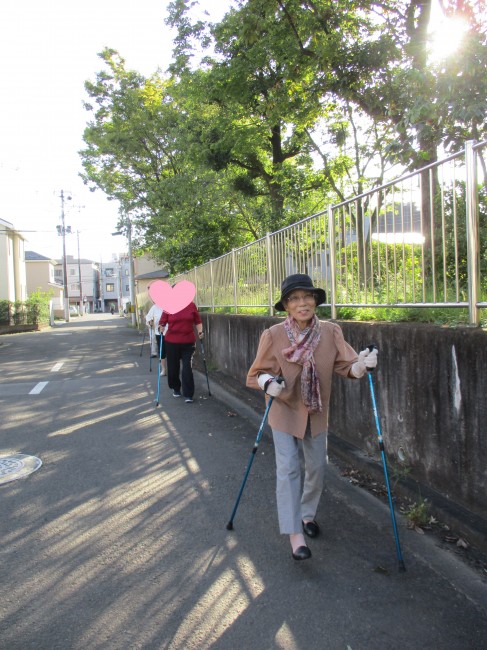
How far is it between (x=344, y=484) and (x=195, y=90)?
1359 cm

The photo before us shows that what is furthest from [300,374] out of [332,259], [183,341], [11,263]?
[11,263]

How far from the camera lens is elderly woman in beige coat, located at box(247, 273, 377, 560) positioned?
11.0ft

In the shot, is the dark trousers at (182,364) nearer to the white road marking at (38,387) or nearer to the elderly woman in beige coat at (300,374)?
the white road marking at (38,387)

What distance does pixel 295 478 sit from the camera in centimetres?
332

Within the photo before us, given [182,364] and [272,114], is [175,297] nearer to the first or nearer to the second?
[182,364]

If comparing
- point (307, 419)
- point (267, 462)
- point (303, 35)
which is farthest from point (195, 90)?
point (307, 419)

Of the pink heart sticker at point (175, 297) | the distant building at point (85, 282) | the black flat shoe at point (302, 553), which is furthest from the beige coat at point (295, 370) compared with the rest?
the distant building at point (85, 282)

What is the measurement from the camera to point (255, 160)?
17.7 metres

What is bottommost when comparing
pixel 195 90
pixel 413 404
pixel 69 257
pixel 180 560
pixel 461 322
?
pixel 180 560

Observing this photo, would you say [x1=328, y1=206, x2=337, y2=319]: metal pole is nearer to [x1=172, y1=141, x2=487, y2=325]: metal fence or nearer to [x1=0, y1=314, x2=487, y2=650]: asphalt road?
[x1=172, y1=141, x2=487, y2=325]: metal fence

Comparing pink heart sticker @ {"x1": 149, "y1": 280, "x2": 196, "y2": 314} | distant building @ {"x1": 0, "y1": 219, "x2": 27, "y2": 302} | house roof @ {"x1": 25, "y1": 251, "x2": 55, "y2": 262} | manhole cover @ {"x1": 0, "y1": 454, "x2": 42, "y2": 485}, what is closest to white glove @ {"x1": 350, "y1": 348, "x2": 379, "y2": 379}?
manhole cover @ {"x1": 0, "y1": 454, "x2": 42, "y2": 485}

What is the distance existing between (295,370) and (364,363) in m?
0.43

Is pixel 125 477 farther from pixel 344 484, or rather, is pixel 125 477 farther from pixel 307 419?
pixel 307 419

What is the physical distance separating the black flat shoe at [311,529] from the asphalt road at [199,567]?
8 cm
